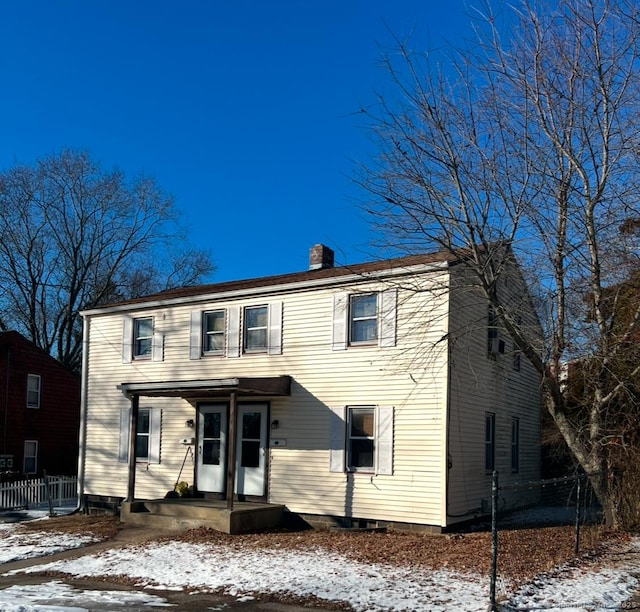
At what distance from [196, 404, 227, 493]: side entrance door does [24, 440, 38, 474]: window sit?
39.9 ft

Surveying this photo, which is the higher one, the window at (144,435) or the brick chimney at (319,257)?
the brick chimney at (319,257)

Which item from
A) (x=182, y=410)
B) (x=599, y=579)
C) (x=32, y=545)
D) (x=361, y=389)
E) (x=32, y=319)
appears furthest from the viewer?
(x=32, y=319)

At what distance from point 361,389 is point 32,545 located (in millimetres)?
7004

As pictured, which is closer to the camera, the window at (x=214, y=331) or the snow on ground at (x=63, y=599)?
the snow on ground at (x=63, y=599)

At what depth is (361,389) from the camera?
14.4 meters

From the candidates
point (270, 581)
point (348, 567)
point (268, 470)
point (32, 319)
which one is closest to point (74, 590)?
point (270, 581)

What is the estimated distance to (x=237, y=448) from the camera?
53.0 feet

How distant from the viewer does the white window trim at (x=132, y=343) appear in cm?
1772

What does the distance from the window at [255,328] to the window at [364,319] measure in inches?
78.7

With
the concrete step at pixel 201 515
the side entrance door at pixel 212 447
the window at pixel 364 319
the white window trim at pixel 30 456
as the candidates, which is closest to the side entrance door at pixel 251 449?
the side entrance door at pixel 212 447

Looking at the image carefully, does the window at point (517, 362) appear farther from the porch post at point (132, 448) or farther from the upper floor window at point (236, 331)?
the porch post at point (132, 448)

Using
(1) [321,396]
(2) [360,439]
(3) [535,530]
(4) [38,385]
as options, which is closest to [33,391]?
(4) [38,385]

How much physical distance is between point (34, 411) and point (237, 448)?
526 inches

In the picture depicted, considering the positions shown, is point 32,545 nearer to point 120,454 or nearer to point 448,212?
point 120,454
